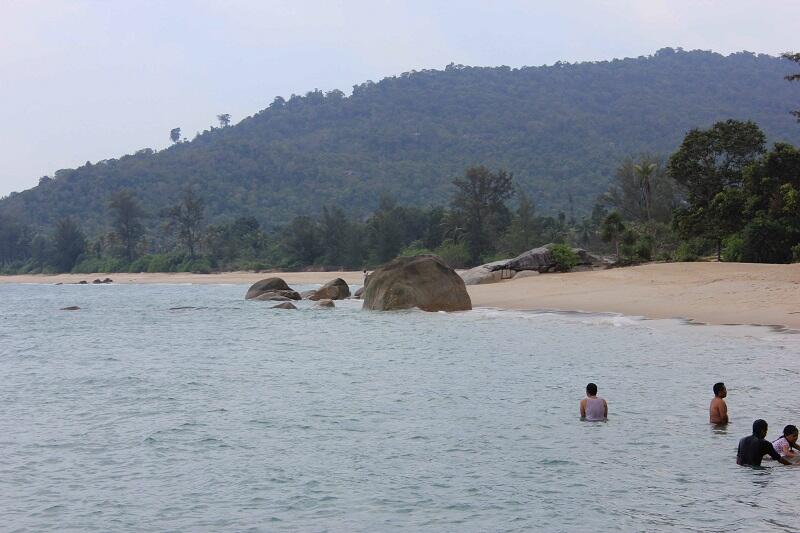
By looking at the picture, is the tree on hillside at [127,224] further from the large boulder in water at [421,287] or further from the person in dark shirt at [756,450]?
the person in dark shirt at [756,450]

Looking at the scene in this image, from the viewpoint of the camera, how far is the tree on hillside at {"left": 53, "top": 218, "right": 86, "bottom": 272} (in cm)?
11531

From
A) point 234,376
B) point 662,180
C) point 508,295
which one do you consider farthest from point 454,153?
point 234,376

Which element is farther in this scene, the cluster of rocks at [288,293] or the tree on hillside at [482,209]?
the tree on hillside at [482,209]

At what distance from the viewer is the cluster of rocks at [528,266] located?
168 feet

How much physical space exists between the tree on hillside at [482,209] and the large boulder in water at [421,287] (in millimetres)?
44781

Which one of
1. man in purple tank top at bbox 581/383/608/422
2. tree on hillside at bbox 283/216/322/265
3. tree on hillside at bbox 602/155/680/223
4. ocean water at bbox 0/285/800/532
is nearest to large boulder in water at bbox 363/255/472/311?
ocean water at bbox 0/285/800/532

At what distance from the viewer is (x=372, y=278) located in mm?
38250

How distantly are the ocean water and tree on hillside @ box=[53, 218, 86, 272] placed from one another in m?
94.2

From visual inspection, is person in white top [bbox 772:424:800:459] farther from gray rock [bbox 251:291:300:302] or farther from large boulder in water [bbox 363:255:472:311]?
gray rock [bbox 251:291:300:302]

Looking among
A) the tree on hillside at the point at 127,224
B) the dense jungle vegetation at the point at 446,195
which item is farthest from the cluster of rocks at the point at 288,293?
the tree on hillside at the point at 127,224

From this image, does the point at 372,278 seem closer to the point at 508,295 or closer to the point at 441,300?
the point at 441,300

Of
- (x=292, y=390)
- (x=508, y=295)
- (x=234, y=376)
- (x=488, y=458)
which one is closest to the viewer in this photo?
(x=488, y=458)

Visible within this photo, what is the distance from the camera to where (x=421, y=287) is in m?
36.1

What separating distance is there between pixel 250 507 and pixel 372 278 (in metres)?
28.2
